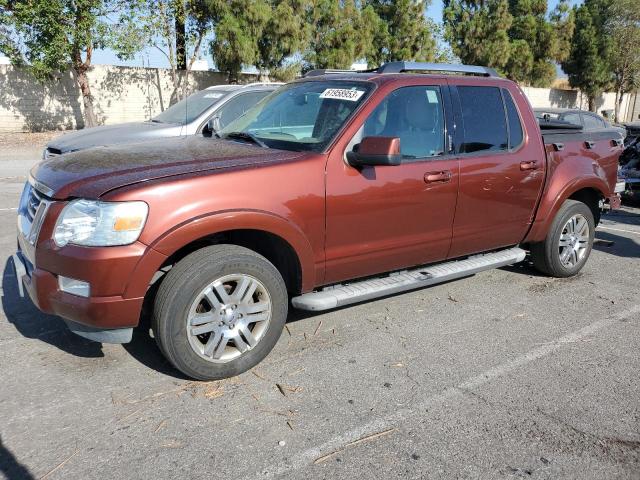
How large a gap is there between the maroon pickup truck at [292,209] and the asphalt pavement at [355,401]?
359 mm

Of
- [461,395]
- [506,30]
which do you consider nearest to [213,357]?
[461,395]

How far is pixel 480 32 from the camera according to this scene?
30.5 meters

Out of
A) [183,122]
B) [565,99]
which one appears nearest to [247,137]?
[183,122]

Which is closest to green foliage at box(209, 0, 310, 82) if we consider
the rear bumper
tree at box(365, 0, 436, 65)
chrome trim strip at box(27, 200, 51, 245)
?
tree at box(365, 0, 436, 65)

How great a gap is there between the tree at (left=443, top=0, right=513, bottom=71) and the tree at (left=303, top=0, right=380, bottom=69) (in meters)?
7.92

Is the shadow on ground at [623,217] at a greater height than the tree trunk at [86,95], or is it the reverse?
the tree trunk at [86,95]

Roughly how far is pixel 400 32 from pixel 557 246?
22.8 meters

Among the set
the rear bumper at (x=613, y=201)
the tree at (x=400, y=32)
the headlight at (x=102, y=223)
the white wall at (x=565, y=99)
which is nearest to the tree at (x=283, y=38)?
the tree at (x=400, y=32)

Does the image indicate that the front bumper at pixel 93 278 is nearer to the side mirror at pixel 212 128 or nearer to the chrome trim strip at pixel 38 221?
the chrome trim strip at pixel 38 221

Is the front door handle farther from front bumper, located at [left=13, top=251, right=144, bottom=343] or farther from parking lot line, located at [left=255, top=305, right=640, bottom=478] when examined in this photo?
front bumper, located at [left=13, top=251, right=144, bottom=343]

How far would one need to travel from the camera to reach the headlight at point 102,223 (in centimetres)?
316

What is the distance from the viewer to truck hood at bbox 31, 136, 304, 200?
131 inches

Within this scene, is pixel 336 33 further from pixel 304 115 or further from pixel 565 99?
pixel 565 99

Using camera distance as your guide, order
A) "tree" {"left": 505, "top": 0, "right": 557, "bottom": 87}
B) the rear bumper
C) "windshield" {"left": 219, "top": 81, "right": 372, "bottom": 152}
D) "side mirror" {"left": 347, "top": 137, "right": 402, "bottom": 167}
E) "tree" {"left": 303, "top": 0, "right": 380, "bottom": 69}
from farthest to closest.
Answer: "tree" {"left": 505, "top": 0, "right": 557, "bottom": 87} < "tree" {"left": 303, "top": 0, "right": 380, "bottom": 69} < the rear bumper < "windshield" {"left": 219, "top": 81, "right": 372, "bottom": 152} < "side mirror" {"left": 347, "top": 137, "right": 402, "bottom": 167}
